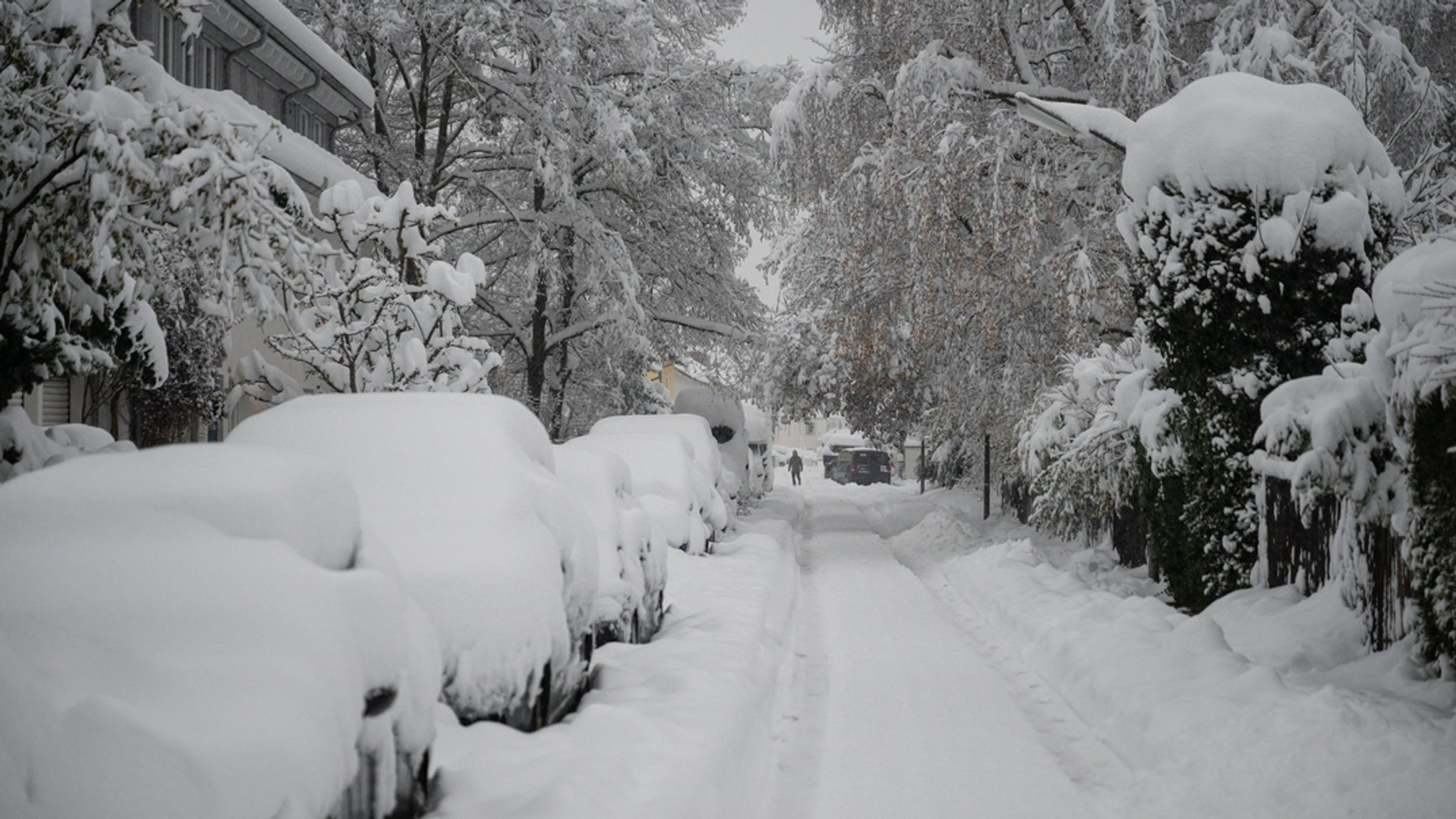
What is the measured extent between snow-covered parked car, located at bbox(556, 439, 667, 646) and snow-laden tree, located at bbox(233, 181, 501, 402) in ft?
7.66

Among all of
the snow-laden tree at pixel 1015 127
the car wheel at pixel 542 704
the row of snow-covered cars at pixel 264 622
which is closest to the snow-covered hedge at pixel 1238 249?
the snow-laden tree at pixel 1015 127

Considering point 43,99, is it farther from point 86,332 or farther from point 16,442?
point 16,442

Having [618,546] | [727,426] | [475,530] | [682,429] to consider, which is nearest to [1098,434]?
[618,546]

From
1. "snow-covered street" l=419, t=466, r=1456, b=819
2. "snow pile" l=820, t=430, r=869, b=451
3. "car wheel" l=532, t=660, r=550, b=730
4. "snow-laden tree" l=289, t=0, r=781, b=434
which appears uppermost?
"snow-laden tree" l=289, t=0, r=781, b=434

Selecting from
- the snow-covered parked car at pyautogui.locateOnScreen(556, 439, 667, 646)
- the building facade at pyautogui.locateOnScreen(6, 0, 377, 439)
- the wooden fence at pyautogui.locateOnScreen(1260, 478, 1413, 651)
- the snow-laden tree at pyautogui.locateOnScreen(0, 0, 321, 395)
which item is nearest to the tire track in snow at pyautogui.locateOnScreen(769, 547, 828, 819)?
the snow-covered parked car at pyautogui.locateOnScreen(556, 439, 667, 646)

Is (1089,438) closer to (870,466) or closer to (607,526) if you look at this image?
(607,526)

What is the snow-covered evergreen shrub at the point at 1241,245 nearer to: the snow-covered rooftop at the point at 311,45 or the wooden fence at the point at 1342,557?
the wooden fence at the point at 1342,557

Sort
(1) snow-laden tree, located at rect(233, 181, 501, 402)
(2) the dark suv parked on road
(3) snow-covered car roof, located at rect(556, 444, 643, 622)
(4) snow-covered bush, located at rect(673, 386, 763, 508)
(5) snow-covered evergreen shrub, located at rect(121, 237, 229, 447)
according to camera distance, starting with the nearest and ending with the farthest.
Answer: (3) snow-covered car roof, located at rect(556, 444, 643, 622), (1) snow-laden tree, located at rect(233, 181, 501, 402), (5) snow-covered evergreen shrub, located at rect(121, 237, 229, 447), (4) snow-covered bush, located at rect(673, 386, 763, 508), (2) the dark suv parked on road

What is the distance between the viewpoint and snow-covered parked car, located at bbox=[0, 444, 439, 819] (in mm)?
2826

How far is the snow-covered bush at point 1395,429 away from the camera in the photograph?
5789 mm

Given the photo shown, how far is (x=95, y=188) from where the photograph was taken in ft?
19.1

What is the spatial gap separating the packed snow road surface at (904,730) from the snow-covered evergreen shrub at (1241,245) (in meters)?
2.58

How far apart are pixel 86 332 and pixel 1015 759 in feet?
20.8

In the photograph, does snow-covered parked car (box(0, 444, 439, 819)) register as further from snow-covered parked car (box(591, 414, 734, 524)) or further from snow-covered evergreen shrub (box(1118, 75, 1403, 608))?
snow-covered parked car (box(591, 414, 734, 524))
